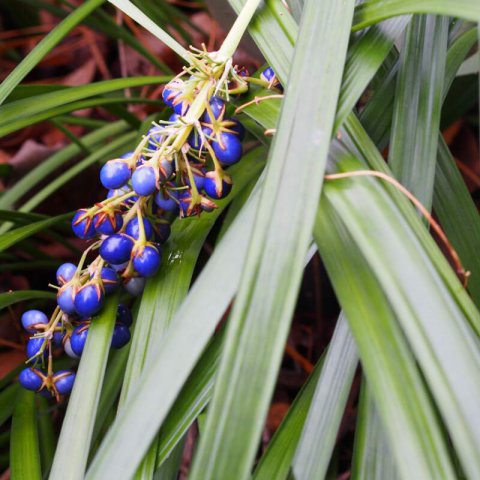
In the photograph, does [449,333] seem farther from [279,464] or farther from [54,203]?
[54,203]

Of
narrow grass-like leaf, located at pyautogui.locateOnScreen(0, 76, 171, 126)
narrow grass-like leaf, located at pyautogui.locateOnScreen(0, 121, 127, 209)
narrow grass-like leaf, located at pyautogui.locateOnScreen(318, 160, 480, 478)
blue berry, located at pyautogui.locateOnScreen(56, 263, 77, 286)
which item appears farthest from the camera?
narrow grass-like leaf, located at pyautogui.locateOnScreen(0, 121, 127, 209)

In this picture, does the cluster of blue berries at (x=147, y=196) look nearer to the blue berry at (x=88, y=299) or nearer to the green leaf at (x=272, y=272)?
the blue berry at (x=88, y=299)

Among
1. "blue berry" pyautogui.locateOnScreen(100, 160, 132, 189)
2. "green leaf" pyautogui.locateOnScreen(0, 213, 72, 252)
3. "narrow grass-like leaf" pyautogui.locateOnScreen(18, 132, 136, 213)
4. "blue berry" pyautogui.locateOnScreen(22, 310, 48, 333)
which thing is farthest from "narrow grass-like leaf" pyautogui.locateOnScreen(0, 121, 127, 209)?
"blue berry" pyautogui.locateOnScreen(100, 160, 132, 189)

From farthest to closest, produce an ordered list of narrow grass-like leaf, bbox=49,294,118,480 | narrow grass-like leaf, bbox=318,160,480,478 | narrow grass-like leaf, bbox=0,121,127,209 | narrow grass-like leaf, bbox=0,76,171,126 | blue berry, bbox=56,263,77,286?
narrow grass-like leaf, bbox=0,121,127,209 < narrow grass-like leaf, bbox=0,76,171,126 < blue berry, bbox=56,263,77,286 < narrow grass-like leaf, bbox=49,294,118,480 < narrow grass-like leaf, bbox=318,160,480,478

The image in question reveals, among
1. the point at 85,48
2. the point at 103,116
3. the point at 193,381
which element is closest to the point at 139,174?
the point at 193,381

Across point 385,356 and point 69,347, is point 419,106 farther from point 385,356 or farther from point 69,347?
point 69,347

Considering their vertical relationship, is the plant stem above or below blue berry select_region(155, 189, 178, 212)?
above

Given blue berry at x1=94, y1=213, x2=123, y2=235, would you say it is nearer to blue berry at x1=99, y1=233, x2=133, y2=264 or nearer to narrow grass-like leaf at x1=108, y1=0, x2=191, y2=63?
blue berry at x1=99, y1=233, x2=133, y2=264
